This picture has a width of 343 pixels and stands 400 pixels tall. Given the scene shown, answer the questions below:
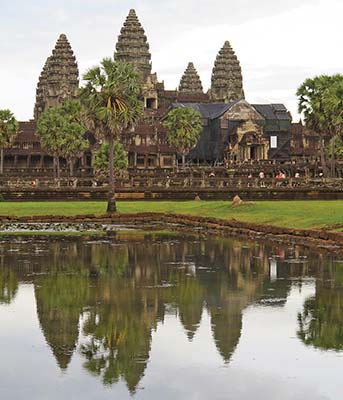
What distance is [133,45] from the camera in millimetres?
175750

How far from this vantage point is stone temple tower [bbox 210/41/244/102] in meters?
190

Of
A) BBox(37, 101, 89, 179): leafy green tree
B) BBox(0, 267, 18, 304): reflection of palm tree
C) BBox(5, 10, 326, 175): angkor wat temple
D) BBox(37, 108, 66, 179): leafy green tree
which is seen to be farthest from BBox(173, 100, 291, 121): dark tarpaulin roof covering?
BBox(0, 267, 18, 304): reflection of palm tree

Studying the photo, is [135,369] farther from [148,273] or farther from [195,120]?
[195,120]

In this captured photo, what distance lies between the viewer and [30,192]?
69.5m

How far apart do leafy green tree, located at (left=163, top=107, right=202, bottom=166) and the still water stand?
98.4 meters

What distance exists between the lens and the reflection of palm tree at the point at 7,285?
18.9 metres

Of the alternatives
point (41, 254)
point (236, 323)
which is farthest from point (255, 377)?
point (41, 254)

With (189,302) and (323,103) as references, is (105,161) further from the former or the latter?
(189,302)

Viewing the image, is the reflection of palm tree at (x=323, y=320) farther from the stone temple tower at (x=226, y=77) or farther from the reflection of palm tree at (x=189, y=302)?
the stone temple tower at (x=226, y=77)

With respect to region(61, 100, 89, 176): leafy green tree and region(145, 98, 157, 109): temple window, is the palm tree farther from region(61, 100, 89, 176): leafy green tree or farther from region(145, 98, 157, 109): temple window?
region(145, 98, 157, 109): temple window

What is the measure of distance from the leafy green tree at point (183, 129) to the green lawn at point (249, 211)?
5836 centimetres

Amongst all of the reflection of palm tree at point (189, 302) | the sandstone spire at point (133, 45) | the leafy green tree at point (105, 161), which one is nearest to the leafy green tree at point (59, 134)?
the leafy green tree at point (105, 161)

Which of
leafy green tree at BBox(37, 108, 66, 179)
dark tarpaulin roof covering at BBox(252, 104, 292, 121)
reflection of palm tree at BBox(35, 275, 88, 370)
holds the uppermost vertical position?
dark tarpaulin roof covering at BBox(252, 104, 292, 121)

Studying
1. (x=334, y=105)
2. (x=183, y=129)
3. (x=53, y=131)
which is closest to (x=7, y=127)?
(x=53, y=131)
